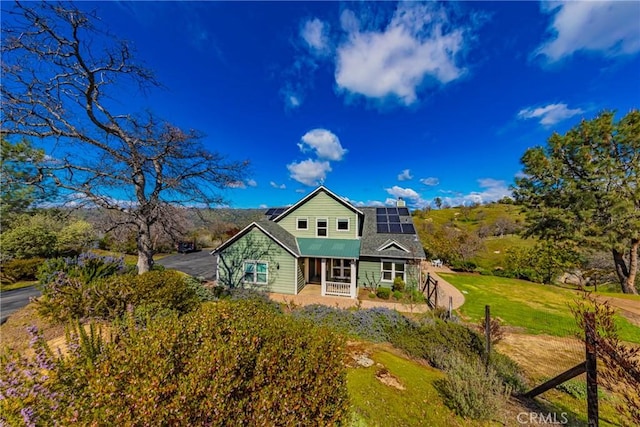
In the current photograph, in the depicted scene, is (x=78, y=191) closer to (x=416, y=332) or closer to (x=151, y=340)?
(x=151, y=340)

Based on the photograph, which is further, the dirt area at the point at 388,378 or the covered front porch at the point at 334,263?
the covered front porch at the point at 334,263

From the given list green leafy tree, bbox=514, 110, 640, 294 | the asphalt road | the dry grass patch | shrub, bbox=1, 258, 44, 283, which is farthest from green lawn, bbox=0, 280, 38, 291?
green leafy tree, bbox=514, 110, 640, 294

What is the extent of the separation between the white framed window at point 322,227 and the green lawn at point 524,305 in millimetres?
10099

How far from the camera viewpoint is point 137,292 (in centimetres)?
687

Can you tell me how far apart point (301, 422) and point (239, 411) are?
0.71 metres

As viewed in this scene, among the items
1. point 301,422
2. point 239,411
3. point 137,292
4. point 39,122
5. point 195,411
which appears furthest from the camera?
point 39,122

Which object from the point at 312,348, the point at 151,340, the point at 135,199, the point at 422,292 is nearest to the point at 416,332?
the point at 312,348

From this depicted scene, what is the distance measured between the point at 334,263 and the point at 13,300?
17.4 meters

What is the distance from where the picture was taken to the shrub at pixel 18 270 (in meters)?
13.9

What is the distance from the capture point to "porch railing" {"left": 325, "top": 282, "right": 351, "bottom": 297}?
50.7 ft

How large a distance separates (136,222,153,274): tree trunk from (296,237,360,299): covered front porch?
8.89 m

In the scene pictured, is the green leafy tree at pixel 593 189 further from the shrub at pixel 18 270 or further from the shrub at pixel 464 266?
the shrub at pixel 18 270

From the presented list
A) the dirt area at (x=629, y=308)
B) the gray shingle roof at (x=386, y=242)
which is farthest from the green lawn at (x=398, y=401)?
the dirt area at (x=629, y=308)

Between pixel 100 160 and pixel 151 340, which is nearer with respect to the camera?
pixel 151 340
